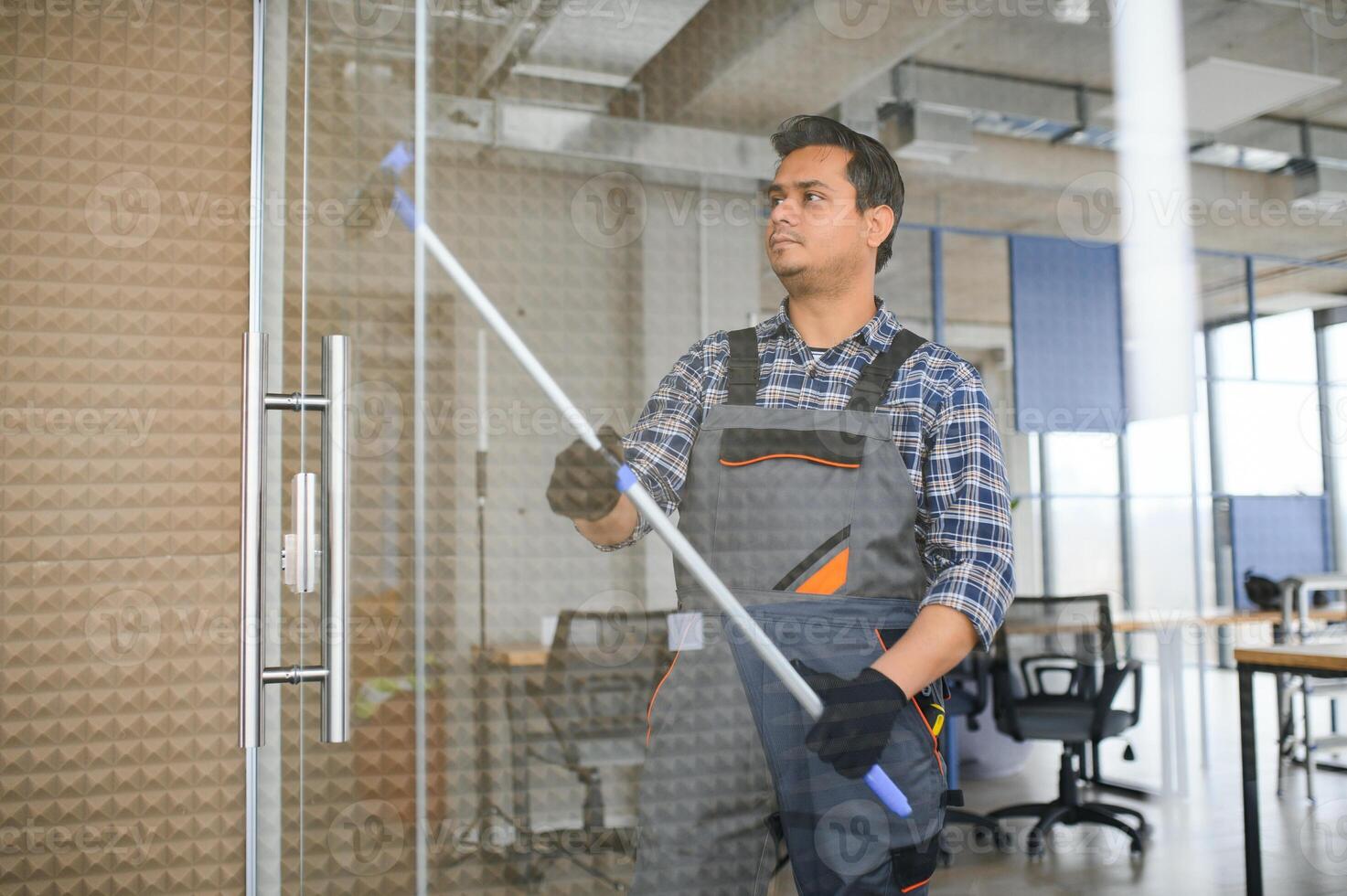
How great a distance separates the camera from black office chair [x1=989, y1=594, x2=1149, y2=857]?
110 cm

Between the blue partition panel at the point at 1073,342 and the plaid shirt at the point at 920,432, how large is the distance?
0.27 ft

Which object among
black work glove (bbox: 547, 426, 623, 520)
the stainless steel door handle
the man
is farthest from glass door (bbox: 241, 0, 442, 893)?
the man

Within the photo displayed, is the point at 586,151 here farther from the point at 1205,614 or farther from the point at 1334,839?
the point at 1334,839

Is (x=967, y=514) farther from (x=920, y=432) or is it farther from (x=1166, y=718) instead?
(x=1166, y=718)

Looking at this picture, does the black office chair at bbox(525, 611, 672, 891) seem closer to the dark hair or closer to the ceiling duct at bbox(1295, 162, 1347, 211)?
the dark hair

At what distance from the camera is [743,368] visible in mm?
829

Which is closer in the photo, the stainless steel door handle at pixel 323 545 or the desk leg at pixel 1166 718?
the desk leg at pixel 1166 718

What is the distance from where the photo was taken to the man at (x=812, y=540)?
0.79 metres

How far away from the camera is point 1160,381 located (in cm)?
88

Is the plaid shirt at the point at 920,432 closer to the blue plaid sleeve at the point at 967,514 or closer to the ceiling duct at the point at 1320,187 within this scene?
the blue plaid sleeve at the point at 967,514

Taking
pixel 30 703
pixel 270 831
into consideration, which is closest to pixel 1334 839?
pixel 270 831

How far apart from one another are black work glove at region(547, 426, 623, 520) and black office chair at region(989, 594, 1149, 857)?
19.1 inches

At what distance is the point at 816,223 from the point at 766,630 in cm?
34

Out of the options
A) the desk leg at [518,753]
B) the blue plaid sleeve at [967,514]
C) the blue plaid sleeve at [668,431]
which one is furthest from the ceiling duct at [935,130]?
the desk leg at [518,753]
